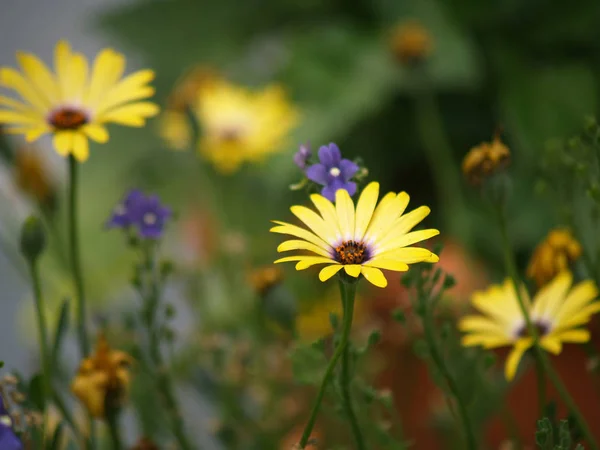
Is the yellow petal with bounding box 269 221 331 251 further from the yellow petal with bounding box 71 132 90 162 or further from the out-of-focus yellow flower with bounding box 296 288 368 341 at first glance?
the out-of-focus yellow flower with bounding box 296 288 368 341

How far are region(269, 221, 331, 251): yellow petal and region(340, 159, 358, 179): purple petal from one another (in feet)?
0.07

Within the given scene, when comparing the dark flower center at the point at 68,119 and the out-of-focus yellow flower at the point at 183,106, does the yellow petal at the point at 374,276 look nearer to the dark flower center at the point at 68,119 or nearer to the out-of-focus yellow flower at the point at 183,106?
the dark flower center at the point at 68,119

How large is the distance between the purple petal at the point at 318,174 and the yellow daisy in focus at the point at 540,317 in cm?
8

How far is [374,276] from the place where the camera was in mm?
195

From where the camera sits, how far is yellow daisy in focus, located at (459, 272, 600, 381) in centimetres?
26

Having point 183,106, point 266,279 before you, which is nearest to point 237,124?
point 183,106

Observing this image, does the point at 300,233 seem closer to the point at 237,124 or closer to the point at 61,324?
the point at 61,324

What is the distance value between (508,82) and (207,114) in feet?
0.89

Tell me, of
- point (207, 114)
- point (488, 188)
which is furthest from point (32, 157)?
point (488, 188)

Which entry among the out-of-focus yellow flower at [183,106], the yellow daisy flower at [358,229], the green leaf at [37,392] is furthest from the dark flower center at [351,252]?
the out-of-focus yellow flower at [183,106]

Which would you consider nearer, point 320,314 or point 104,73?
point 104,73

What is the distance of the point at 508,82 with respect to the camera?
2.27 feet

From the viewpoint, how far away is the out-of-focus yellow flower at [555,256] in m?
0.28

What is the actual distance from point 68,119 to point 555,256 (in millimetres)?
172
